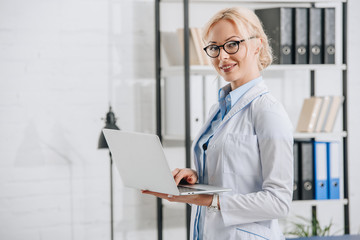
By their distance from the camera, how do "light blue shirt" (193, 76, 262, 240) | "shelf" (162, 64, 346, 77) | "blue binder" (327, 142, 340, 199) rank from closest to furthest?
1. "light blue shirt" (193, 76, 262, 240)
2. "shelf" (162, 64, 346, 77)
3. "blue binder" (327, 142, 340, 199)

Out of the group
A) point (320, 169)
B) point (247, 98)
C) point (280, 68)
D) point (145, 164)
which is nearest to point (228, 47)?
point (247, 98)

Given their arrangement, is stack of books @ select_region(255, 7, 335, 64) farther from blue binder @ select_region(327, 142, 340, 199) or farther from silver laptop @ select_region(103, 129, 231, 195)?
silver laptop @ select_region(103, 129, 231, 195)

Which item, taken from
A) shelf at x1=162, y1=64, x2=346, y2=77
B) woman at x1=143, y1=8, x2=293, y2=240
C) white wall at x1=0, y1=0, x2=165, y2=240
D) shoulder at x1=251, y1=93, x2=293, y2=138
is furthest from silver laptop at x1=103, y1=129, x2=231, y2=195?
white wall at x1=0, y1=0, x2=165, y2=240

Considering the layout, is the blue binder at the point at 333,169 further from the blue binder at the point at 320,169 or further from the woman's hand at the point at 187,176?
the woman's hand at the point at 187,176

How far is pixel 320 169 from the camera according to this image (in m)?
2.56

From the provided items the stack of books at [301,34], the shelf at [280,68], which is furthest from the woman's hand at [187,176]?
the stack of books at [301,34]

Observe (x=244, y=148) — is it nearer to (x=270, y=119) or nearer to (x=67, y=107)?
(x=270, y=119)

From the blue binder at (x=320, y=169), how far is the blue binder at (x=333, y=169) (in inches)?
0.6

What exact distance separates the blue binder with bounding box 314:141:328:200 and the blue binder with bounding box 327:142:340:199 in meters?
0.02

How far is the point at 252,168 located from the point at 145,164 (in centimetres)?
28

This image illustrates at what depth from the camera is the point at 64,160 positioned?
2660 mm

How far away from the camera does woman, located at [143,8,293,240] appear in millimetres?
1234

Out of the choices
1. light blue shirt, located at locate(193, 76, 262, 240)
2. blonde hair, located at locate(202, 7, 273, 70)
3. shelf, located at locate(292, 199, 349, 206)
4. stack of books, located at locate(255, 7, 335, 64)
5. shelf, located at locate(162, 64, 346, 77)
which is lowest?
shelf, located at locate(292, 199, 349, 206)

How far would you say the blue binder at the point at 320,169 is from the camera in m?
2.54
